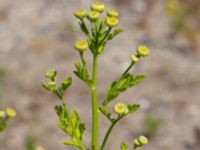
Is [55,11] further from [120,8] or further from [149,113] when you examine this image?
[149,113]

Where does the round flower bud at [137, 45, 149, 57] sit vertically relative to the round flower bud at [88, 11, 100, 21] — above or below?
below

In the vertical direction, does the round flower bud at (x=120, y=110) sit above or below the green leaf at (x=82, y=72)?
below

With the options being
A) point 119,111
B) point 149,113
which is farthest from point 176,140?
point 119,111

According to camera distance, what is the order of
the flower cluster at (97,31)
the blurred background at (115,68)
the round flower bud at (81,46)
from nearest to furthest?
the flower cluster at (97,31)
the round flower bud at (81,46)
the blurred background at (115,68)

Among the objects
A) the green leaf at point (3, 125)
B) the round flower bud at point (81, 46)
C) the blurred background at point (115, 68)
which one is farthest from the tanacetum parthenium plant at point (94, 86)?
the blurred background at point (115, 68)

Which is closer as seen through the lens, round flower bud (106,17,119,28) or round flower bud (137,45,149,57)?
round flower bud (106,17,119,28)

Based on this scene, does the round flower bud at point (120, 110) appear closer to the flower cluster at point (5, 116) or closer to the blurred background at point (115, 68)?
the flower cluster at point (5, 116)

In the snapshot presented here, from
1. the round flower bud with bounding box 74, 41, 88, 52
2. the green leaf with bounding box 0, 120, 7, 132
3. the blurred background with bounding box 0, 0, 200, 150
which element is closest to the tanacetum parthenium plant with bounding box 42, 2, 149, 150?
the round flower bud with bounding box 74, 41, 88, 52

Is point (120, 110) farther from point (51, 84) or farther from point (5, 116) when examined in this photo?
point (5, 116)

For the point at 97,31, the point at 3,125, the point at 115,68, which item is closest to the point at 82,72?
the point at 97,31

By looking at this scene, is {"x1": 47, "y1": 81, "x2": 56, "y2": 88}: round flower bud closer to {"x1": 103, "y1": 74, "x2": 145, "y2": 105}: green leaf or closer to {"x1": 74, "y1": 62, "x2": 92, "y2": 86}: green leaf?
{"x1": 74, "y1": 62, "x2": 92, "y2": 86}: green leaf
